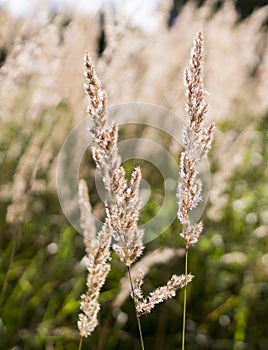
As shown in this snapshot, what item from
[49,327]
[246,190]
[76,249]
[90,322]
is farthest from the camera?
[246,190]

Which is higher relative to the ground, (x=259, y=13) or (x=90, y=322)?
(x=259, y=13)

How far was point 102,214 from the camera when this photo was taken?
2.52 m

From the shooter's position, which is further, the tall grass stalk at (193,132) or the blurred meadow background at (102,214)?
the blurred meadow background at (102,214)

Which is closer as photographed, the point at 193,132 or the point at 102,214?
the point at 193,132

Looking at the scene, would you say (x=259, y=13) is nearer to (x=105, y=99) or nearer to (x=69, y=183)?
(x=69, y=183)

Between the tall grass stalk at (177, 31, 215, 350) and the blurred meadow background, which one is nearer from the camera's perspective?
the tall grass stalk at (177, 31, 215, 350)

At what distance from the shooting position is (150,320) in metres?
2.90

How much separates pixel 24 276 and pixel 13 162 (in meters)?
1.13

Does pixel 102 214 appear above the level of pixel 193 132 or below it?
above

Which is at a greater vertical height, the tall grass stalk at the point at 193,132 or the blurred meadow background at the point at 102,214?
the blurred meadow background at the point at 102,214

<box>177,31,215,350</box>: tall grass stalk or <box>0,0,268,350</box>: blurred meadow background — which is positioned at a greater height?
<box>0,0,268,350</box>: blurred meadow background

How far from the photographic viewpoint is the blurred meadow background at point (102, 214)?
7.20ft

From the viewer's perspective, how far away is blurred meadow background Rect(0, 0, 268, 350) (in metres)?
2.19

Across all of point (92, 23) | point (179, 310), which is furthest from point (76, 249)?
point (92, 23)
